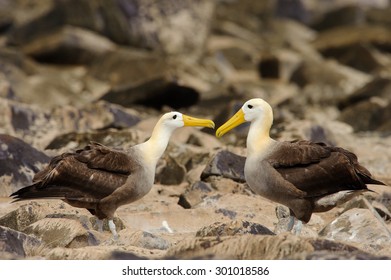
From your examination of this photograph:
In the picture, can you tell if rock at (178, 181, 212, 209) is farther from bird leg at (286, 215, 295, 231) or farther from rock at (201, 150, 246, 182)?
bird leg at (286, 215, 295, 231)

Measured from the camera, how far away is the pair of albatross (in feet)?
31.3

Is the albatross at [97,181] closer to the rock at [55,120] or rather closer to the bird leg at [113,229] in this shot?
the bird leg at [113,229]

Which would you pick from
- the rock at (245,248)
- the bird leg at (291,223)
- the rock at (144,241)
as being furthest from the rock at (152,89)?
the rock at (245,248)

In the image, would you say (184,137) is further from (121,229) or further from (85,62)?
(85,62)

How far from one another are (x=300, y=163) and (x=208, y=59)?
17904mm

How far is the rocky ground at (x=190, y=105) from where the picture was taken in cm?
946

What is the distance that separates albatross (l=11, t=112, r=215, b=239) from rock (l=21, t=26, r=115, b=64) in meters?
15.2

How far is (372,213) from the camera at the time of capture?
10289mm

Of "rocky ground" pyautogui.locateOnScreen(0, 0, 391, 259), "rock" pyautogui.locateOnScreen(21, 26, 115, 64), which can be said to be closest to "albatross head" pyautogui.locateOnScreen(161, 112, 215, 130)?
"rocky ground" pyautogui.locateOnScreen(0, 0, 391, 259)

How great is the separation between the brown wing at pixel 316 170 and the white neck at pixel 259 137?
5.6 inches

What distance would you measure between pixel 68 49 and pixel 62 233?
1610 cm

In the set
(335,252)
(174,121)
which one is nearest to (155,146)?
(174,121)

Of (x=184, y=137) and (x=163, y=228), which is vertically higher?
(x=184, y=137)

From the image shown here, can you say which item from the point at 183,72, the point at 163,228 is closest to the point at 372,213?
the point at 163,228
